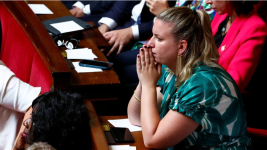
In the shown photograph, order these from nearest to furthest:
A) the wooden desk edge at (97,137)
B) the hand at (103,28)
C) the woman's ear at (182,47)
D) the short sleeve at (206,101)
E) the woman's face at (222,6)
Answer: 1. the wooden desk edge at (97,137)
2. the short sleeve at (206,101)
3. the woman's ear at (182,47)
4. the woman's face at (222,6)
5. the hand at (103,28)

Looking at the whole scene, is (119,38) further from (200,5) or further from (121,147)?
(121,147)

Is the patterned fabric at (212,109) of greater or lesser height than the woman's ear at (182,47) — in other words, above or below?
below

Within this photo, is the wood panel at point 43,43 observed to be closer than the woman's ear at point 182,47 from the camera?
No

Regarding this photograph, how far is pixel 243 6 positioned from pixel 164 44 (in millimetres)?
746

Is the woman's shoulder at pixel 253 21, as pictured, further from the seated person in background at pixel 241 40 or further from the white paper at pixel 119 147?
the white paper at pixel 119 147

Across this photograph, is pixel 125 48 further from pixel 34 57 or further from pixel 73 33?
pixel 34 57

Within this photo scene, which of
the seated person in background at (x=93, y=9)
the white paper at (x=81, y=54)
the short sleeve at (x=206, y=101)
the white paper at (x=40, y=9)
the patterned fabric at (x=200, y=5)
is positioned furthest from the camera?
the seated person in background at (x=93, y=9)

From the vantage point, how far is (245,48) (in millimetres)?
1794

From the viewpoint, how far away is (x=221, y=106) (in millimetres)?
1290

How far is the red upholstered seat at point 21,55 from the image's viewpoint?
1.81 m

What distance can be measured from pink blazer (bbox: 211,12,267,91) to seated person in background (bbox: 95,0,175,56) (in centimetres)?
103

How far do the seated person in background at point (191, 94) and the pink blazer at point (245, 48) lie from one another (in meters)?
0.45

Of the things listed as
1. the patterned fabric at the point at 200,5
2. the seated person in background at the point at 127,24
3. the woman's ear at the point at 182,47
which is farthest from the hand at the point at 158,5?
the woman's ear at the point at 182,47

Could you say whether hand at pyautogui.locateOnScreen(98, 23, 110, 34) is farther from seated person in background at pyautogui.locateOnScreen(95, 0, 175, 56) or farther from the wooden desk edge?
the wooden desk edge
